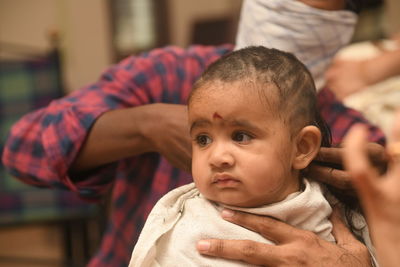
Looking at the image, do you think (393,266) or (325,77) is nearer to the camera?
(393,266)

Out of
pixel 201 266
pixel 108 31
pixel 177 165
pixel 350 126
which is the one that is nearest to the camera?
pixel 201 266

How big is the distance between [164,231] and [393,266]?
0.39m

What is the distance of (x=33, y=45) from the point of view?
3.73 m

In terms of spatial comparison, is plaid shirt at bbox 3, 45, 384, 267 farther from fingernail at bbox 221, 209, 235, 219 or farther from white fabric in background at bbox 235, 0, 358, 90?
fingernail at bbox 221, 209, 235, 219

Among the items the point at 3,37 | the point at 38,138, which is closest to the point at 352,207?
the point at 38,138

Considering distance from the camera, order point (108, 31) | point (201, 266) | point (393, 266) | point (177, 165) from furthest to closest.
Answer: point (108, 31)
point (177, 165)
point (201, 266)
point (393, 266)

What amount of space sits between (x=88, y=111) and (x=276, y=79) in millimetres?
574

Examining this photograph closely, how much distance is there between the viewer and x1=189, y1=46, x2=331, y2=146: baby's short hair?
33.2 inches

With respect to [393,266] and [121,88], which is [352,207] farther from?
[121,88]

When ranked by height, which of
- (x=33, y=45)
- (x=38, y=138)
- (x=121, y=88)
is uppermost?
(x=121, y=88)

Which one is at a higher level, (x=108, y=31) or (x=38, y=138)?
(x=38, y=138)

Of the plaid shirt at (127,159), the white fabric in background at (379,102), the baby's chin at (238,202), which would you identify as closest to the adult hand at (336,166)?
the baby's chin at (238,202)

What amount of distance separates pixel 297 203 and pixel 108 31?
10.0ft

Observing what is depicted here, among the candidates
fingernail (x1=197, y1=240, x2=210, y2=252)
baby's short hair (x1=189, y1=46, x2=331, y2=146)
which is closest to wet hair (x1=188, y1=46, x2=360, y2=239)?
baby's short hair (x1=189, y1=46, x2=331, y2=146)
